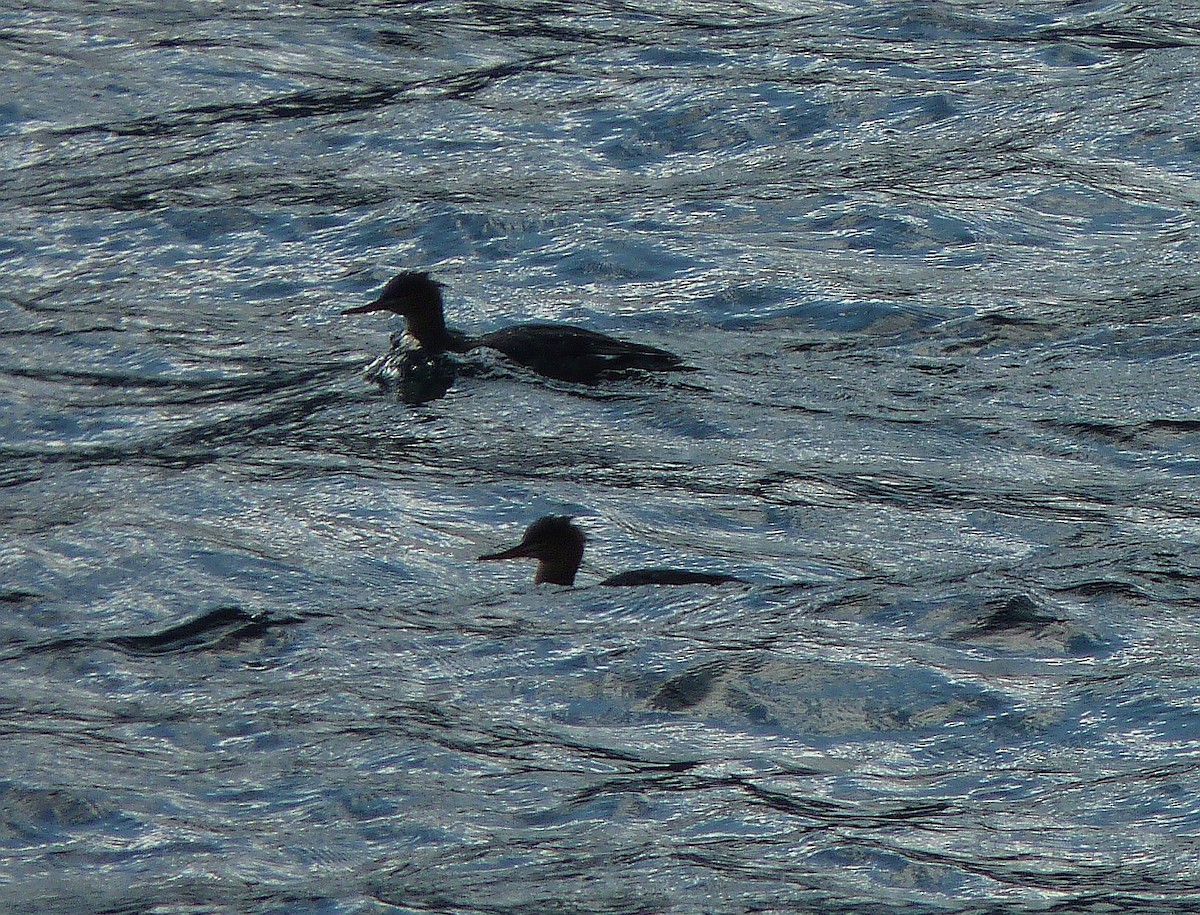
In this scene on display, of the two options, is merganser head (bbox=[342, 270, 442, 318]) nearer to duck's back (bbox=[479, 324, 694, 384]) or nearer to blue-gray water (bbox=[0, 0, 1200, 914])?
blue-gray water (bbox=[0, 0, 1200, 914])

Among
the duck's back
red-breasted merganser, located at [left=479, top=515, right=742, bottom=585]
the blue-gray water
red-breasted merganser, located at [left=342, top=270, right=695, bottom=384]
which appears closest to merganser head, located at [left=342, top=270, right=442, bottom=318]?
red-breasted merganser, located at [left=342, top=270, right=695, bottom=384]

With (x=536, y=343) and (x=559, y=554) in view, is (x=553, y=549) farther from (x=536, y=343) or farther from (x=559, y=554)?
(x=536, y=343)

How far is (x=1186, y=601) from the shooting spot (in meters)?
7.76

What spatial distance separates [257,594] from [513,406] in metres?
2.58

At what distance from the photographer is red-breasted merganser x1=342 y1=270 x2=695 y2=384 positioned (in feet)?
34.0

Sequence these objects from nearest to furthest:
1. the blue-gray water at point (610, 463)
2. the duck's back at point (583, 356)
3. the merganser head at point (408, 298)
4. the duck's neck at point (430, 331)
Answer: the blue-gray water at point (610, 463), the duck's back at point (583, 356), the duck's neck at point (430, 331), the merganser head at point (408, 298)

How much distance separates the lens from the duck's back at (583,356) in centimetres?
1034

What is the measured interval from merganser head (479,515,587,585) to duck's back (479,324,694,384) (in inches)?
88.8

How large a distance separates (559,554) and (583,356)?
2.39m

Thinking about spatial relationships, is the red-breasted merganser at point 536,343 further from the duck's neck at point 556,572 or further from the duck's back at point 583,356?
the duck's neck at point 556,572

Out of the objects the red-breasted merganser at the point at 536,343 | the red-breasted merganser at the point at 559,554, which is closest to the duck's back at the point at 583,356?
the red-breasted merganser at the point at 536,343

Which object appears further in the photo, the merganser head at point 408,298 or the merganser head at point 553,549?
the merganser head at point 408,298

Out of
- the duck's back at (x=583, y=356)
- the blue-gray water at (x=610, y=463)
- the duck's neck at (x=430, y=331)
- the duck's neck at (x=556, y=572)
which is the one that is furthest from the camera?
the duck's neck at (x=430, y=331)

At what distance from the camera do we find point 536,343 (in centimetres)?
1046
